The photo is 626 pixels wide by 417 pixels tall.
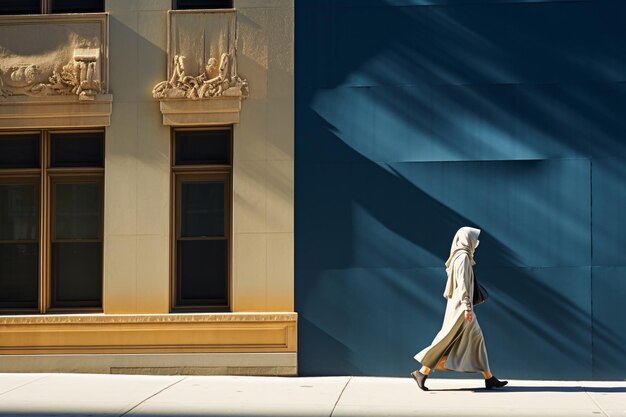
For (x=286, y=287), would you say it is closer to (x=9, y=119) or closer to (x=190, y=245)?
(x=190, y=245)

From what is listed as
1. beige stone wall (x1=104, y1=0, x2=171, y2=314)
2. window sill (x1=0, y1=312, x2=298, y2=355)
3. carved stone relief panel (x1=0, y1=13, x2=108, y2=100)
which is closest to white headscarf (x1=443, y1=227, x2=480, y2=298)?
window sill (x1=0, y1=312, x2=298, y2=355)

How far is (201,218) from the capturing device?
13.7 metres

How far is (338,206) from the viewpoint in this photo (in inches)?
522

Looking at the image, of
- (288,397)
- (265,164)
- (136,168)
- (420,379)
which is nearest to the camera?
(288,397)

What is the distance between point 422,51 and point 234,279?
157 inches

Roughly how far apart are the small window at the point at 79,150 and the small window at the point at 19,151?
28cm

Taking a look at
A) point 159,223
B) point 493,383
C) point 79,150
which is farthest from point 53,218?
point 493,383

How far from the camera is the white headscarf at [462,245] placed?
39.4ft

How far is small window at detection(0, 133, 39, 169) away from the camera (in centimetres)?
1390

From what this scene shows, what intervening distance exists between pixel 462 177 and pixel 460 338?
227 centimetres

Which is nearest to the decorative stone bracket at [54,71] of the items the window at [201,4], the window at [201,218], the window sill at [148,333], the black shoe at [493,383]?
the window at [201,4]

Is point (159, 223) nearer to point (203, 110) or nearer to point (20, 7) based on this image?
point (203, 110)

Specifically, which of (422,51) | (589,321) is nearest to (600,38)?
(422,51)

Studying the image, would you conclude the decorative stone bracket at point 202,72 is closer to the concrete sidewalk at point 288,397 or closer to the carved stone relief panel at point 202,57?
the carved stone relief panel at point 202,57
